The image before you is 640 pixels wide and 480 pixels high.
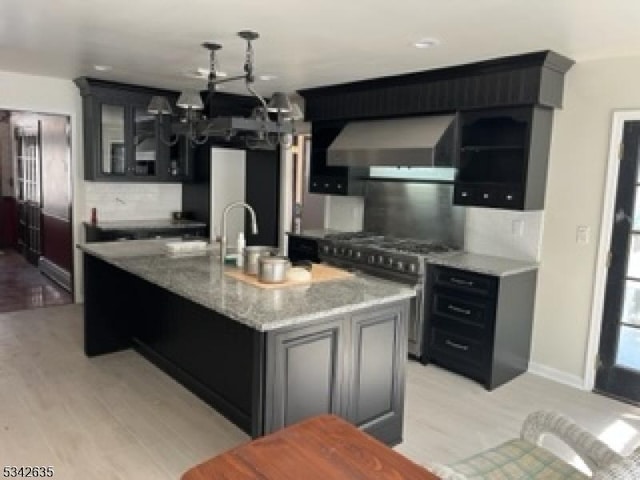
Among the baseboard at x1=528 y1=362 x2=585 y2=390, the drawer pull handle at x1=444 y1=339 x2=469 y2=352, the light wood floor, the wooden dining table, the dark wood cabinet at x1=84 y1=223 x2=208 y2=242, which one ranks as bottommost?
the light wood floor

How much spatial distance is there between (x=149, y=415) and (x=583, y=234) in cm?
334

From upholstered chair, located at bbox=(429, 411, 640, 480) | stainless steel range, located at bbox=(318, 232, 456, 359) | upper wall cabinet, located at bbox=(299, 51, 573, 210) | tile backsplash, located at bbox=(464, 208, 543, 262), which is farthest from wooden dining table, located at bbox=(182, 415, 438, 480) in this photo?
tile backsplash, located at bbox=(464, 208, 543, 262)

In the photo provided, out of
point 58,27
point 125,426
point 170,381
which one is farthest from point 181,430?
point 58,27

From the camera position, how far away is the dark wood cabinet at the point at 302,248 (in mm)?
5066

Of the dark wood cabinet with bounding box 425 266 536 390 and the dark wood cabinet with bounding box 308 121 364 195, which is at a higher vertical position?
the dark wood cabinet with bounding box 308 121 364 195

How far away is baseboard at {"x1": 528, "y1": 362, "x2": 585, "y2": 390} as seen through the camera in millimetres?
3773

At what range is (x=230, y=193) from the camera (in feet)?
20.6

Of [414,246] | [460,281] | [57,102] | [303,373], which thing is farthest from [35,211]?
[303,373]

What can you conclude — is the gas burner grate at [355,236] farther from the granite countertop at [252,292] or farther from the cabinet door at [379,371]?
the cabinet door at [379,371]

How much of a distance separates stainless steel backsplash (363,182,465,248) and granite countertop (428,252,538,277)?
15.9 inches

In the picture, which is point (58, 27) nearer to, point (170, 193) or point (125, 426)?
point (125, 426)

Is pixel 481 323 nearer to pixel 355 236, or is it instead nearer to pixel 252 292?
pixel 355 236

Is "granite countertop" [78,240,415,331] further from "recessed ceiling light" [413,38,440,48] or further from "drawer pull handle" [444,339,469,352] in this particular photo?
"recessed ceiling light" [413,38,440,48]

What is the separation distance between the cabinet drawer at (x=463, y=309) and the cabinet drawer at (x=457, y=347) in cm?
15
